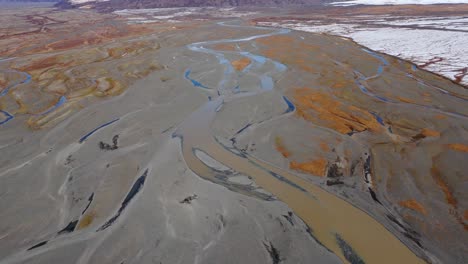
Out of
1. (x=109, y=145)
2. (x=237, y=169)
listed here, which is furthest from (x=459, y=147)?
(x=109, y=145)

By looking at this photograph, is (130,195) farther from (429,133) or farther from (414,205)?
(429,133)

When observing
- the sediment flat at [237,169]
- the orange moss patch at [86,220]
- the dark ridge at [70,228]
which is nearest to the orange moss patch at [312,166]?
the sediment flat at [237,169]

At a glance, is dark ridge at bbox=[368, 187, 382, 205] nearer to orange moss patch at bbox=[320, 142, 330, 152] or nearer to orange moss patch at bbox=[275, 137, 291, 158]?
orange moss patch at bbox=[320, 142, 330, 152]

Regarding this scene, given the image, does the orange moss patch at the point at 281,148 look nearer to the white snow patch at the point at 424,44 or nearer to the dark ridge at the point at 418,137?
the dark ridge at the point at 418,137

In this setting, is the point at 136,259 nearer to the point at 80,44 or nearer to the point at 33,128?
the point at 33,128

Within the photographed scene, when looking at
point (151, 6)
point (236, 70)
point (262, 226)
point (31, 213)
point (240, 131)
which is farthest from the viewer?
point (151, 6)

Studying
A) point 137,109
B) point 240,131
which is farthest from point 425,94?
point 137,109
